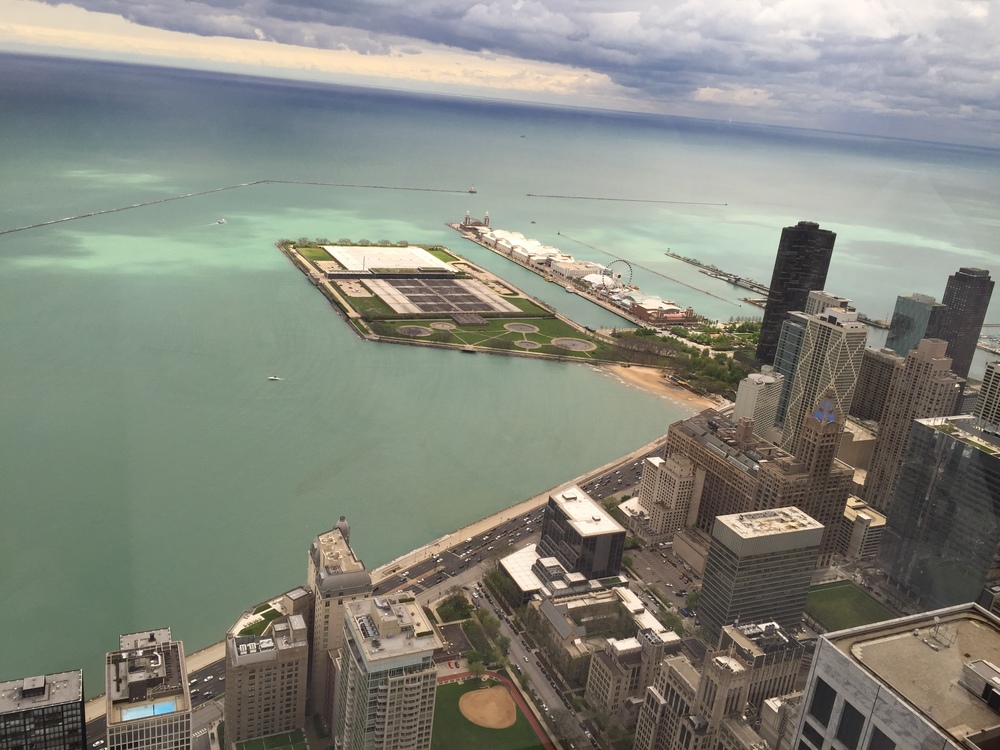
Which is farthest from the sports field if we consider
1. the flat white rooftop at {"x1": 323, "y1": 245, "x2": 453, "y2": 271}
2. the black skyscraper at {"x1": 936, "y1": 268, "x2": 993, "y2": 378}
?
the flat white rooftop at {"x1": 323, "y1": 245, "x2": 453, "y2": 271}

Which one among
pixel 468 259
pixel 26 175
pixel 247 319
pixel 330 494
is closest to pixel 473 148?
pixel 468 259

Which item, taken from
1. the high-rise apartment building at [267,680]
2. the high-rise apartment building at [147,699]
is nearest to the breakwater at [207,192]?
the high-rise apartment building at [267,680]

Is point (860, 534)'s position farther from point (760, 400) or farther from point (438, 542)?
point (438, 542)

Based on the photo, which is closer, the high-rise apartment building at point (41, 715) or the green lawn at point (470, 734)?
the high-rise apartment building at point (41, 715)

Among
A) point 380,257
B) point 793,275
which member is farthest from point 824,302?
point 380,257

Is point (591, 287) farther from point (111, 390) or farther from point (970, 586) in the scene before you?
point (970, 586)

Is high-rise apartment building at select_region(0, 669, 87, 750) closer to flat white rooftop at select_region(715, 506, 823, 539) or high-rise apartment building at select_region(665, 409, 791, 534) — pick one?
flat white rooftop at select_region(715, 506, 823, 539)

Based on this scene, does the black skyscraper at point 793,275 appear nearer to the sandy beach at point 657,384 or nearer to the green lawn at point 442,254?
the sandy beach at point 657,384
